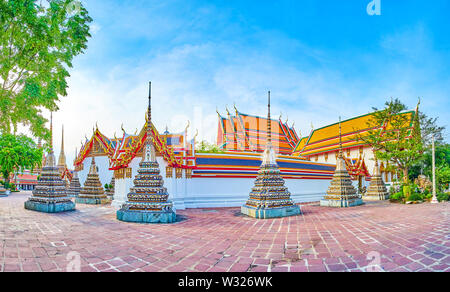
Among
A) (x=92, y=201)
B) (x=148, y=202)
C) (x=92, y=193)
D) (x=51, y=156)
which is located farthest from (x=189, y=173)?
(x=92, y=193)

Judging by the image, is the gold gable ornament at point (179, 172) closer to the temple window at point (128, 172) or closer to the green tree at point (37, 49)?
the temple window at point (128, 172)

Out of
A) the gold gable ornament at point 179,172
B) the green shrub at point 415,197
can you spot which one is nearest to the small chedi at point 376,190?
the green shrub at point 415,197

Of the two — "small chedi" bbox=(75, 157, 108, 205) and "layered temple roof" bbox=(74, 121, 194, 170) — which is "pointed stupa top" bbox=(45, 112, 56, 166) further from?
"small chedi" bbox=(75, 157, 108, 205)

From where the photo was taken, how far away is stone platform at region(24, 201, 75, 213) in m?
9.85

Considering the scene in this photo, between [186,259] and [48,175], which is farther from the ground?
[48,175]

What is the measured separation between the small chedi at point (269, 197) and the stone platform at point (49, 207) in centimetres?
776

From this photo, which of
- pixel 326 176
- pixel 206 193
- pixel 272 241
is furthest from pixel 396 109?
pixel 272 241

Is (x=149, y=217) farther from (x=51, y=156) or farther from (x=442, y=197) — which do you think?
(x=442, y=197)

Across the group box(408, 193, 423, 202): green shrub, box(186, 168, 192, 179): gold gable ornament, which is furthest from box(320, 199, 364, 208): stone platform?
box(186, 168, 192, 179): gold gable ornament

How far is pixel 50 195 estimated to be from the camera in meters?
10.2

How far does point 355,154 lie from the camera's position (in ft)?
88.5

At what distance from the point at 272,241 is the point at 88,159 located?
26.2m
